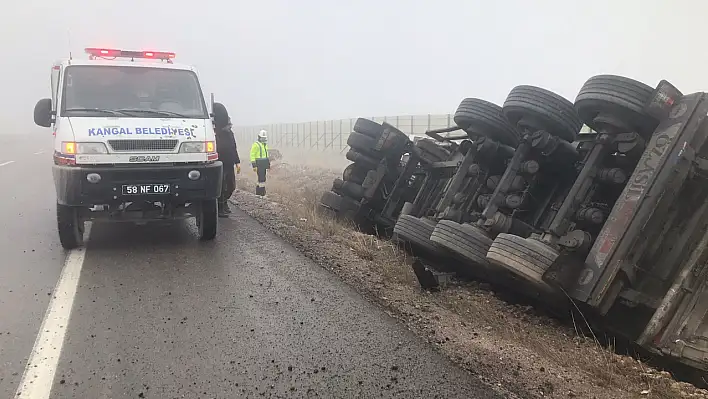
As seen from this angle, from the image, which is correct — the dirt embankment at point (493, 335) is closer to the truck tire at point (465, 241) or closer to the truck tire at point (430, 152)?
the truck tire at point (465, 241)

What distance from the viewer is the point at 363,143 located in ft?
29.4

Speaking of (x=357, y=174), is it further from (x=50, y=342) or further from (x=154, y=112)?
(x=50, y=342)

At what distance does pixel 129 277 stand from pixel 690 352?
4.93m

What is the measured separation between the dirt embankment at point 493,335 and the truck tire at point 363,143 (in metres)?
2.11

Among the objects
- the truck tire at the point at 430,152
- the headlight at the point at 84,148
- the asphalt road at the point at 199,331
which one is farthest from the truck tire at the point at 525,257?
the headlight at the point at 84,148

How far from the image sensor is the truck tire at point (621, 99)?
192 inches

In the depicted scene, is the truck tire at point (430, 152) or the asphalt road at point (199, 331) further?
the truck tire at point (430, 152)

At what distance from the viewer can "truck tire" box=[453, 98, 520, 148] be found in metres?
6.72

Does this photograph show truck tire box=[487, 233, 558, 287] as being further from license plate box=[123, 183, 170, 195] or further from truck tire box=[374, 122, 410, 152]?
truck tire box=[374, 122, 410, 152]

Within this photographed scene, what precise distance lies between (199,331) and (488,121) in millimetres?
4272

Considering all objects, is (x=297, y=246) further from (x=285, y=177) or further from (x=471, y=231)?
(x=285, y=177)

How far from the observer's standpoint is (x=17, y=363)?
3523 millimetres

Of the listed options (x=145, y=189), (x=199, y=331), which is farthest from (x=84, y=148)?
(x=199, y=331)

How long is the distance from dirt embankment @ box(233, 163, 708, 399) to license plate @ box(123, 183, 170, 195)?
1.71 m
